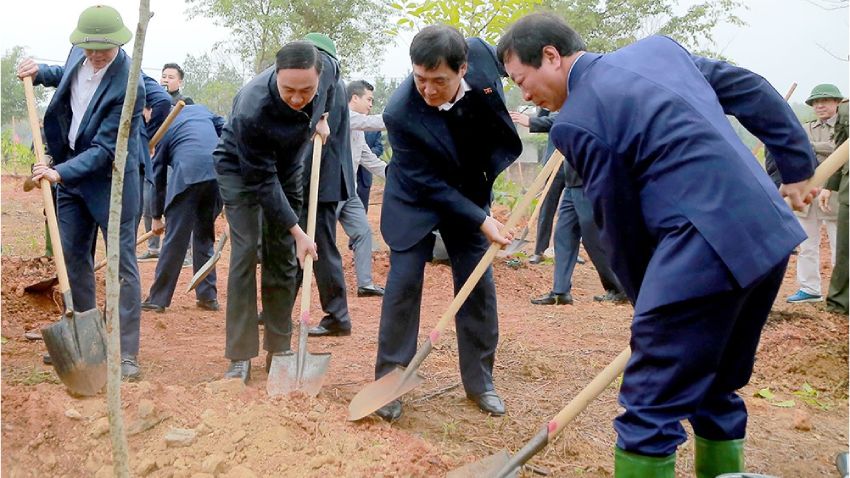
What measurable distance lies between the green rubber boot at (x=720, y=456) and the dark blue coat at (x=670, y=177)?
0.71 m

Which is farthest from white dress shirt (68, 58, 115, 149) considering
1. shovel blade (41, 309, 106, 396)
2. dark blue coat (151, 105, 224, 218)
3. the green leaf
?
the green leaf

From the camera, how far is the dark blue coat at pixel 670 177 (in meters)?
2.11

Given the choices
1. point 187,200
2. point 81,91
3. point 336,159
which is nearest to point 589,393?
point 81,91

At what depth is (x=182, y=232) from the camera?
5766 mm

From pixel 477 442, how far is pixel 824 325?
11.1ft

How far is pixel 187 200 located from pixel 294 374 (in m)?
2.63

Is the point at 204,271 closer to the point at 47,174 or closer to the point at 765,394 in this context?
the point at 47,174

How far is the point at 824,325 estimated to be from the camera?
18.3ft

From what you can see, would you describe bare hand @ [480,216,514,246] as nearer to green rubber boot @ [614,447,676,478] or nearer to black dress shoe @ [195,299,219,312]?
green rubber boot @ [614,447,676,478]

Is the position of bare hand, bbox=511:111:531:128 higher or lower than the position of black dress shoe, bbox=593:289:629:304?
higher

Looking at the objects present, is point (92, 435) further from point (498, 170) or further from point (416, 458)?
point (498, 170)

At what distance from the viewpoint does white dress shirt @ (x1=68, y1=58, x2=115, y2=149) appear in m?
3.95

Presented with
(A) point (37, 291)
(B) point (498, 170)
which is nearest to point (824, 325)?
(B) point (498, 170)

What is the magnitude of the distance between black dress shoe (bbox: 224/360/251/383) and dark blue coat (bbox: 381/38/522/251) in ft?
3.39
